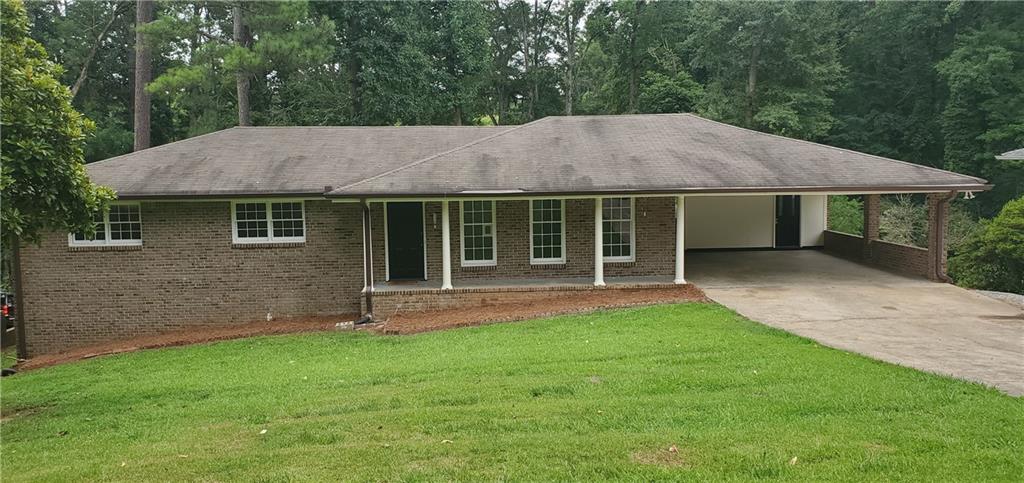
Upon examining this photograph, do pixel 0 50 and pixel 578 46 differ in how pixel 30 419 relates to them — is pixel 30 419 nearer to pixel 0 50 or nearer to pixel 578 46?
pixel 0 50

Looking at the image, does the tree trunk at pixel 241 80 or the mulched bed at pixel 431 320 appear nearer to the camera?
the mulched bed at pixel 431 320

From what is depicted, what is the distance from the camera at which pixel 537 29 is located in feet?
141

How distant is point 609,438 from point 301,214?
36.5ft

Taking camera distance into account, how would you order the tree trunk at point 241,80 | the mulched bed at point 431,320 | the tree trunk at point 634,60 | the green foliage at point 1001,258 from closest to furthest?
the mulched bed at point 431,320
the green foliage at point 1001,258
the tree trunk at point 241,80
the tree trunk at point 634,60

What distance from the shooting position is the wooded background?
25.6 meters

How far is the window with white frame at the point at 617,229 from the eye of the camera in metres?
15.0

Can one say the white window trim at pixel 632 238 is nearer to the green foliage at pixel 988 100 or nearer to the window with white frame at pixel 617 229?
the window with white frame at pixel 617 229

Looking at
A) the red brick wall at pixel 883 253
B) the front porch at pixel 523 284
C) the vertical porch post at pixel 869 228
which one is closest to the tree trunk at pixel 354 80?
the front porch at pixel 523 284

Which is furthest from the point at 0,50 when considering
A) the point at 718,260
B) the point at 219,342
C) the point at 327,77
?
the point at 327,77

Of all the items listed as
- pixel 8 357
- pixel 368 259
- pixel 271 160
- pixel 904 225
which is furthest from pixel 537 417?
pixel 904 225

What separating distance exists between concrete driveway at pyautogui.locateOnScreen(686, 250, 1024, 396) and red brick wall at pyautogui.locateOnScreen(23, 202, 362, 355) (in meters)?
8.41

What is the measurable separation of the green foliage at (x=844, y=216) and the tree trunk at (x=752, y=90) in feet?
22.8

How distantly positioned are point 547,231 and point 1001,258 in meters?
10.8

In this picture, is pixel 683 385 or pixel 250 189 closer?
pixel 683 385
